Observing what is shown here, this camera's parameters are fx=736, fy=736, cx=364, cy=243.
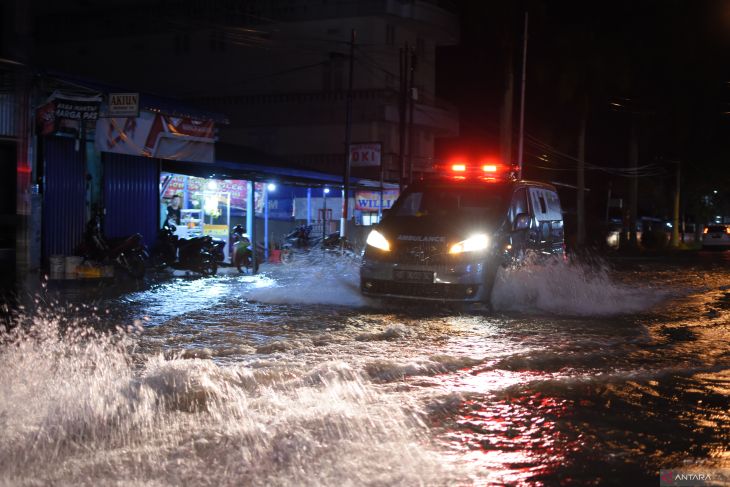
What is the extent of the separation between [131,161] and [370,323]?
993 cm

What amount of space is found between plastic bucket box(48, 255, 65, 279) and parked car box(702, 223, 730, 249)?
42.0m

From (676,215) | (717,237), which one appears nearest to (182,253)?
(717,237)

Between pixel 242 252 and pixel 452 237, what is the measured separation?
878 cm

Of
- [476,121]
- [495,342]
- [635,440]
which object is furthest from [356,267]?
[476,121]

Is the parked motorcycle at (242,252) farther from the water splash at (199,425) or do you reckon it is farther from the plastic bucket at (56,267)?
the water splash at (199,425)

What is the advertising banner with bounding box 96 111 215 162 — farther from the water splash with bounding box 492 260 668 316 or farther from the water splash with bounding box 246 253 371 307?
the water splash with bounding box 492 260 668 316

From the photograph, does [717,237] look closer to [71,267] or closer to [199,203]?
[199,203]

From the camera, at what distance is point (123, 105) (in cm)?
1482

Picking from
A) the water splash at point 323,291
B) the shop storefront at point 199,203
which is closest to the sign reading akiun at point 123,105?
the shop storefront at point 199,203

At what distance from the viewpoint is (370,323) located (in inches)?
387

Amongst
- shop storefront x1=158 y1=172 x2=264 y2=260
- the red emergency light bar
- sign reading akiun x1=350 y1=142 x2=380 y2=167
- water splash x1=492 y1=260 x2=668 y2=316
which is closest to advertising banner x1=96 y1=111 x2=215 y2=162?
shop storefront x1=158 y1=172 x2=264 y2=260

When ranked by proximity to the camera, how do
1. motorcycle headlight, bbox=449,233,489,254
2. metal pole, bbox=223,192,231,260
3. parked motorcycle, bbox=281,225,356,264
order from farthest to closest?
1. parked motorcycle, bbox=281,225,356,264
2. metal pole, bbox=223,192,231,260
3. motorcycle headlight, bbox=449,233,489,254

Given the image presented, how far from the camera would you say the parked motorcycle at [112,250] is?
14805 mm

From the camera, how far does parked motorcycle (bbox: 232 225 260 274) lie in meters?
18.0
